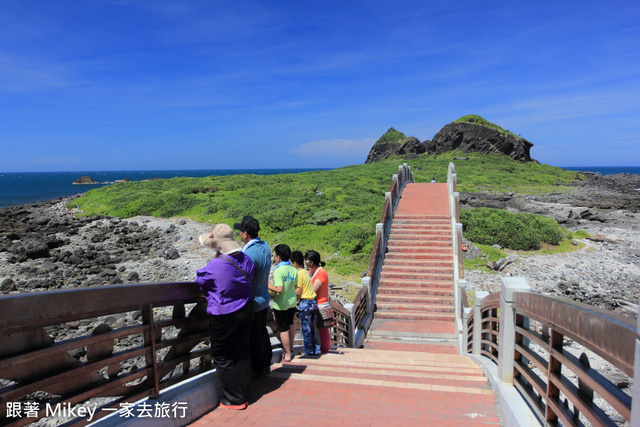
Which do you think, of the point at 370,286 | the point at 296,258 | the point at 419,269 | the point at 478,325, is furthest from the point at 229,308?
the point at 419,269

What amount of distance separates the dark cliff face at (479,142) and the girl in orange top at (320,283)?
68.3 m

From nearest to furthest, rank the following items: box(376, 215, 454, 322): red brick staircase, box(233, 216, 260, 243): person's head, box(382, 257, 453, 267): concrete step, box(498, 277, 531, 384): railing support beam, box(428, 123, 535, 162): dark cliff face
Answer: box(498, 277, 531, 384): railing support beam
box(233, 216, 260, 243): person's head
box(376, 215, 454, 322): red brick staircase
box(382, 257, 453, 267): concrete step
box(428, 123, 535, 162): dark cliff face

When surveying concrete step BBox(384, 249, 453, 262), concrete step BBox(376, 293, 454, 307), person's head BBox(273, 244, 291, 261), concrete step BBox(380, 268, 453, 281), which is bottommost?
concrete step BBox(376, 293, 454, 307)

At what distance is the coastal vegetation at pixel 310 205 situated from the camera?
18.6 meters

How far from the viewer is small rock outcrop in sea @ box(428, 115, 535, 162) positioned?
2650 inches

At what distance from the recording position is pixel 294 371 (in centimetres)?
454

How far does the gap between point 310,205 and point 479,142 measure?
51655 mm

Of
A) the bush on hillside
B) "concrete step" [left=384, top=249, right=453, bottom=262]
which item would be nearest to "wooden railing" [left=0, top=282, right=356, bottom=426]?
"concrete step" [left=384, top=249, right=453, bottom=262]

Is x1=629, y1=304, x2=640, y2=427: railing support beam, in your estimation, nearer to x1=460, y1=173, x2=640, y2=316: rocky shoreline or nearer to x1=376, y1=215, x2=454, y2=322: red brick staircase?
x1=376, y1=215, x2=454, y2=322: red brick staircase

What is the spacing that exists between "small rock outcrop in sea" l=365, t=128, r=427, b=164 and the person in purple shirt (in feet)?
235

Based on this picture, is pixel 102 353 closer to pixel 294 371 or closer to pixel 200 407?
pixel 200 407

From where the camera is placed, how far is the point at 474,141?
69.1 m

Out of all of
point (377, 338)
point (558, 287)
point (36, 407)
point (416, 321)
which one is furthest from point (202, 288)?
point (558, 287)

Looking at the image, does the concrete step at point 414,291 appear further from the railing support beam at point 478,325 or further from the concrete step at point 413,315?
the railing support beam at point 478,325
